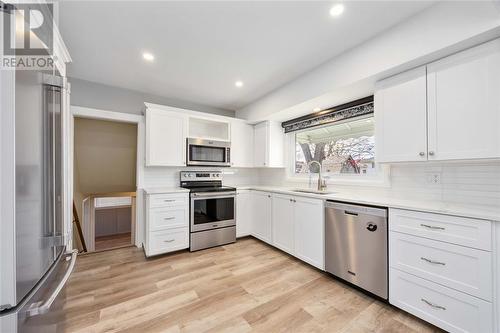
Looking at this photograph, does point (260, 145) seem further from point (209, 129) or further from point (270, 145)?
point (209, 129)

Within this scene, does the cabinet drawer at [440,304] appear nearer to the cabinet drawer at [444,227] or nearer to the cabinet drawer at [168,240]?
the cabinet drawer at [444,227]

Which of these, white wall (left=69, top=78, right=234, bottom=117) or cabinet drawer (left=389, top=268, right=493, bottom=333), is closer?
cabinet drawer (left=389, top=268, right=493, bottom=333)

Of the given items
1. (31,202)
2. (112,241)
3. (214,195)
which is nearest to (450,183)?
(214,195)

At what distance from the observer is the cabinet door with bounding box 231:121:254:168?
12.2ft

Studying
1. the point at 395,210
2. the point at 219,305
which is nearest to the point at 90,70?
the point at 219,305

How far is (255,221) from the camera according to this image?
3.48m

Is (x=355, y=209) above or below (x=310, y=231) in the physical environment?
above

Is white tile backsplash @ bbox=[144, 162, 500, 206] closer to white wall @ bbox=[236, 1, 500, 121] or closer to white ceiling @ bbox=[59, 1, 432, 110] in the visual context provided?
white wall @ bbox=[236, 1, 500, 121]

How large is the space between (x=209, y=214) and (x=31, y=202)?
7.66 ft

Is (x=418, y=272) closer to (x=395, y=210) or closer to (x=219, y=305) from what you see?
(x=395, y=210)

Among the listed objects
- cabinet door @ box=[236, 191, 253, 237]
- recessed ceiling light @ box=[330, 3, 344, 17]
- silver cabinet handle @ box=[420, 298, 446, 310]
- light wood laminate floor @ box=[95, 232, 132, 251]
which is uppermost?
recessed ceiling light @ box=[330, 3, 344, 17]

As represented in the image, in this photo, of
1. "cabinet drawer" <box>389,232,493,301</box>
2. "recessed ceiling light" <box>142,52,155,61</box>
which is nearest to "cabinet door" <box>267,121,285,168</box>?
"recessed ceiling light" <box>142,52,155,61</box>

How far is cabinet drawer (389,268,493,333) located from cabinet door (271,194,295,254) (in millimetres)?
1222

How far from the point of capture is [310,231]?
8.09 feet
